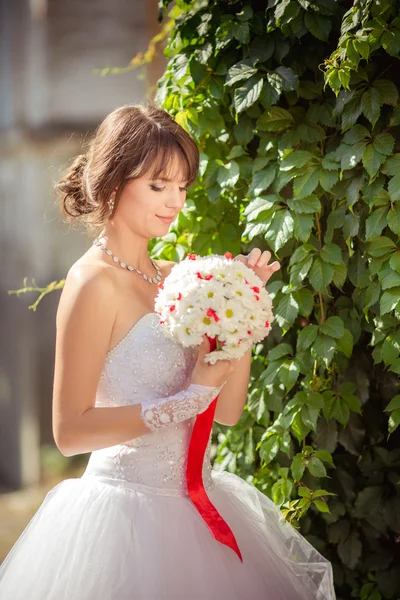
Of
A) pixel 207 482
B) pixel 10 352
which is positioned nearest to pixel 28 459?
pixel 10 352

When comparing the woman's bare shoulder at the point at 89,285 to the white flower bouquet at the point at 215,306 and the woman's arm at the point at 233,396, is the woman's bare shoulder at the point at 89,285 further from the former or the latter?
the woman's arm at the point at 233,396

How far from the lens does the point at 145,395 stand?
5.39 ft

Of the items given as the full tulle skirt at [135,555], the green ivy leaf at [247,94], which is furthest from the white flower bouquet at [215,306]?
the green ivy leaf at [247,94]

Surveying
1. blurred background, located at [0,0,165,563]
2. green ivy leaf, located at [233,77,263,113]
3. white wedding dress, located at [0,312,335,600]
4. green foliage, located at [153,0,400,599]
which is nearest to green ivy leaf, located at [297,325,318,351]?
green foliage, located at [153,0,400,599]

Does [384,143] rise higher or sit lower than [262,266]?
higher

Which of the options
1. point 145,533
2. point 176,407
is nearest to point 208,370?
point 176,407

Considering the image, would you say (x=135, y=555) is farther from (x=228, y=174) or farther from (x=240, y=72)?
(x=240, y=72)

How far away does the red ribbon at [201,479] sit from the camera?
160 centimetres

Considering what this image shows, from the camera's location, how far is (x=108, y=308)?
161cm

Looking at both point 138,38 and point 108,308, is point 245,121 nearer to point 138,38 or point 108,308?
point 108,308

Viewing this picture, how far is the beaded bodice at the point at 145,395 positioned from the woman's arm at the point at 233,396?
0.15 metres

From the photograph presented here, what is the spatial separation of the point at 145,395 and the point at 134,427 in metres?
0.12

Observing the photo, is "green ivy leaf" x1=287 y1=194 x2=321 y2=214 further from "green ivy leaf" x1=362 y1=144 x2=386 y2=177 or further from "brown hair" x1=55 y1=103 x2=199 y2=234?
"brown hair" x1=55 y1=103 x2=199 y2=234

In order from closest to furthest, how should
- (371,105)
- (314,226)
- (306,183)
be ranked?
(371,105)
(306,183)
(314,226)
